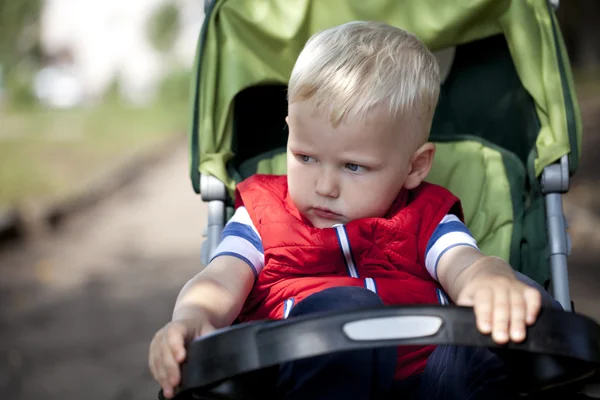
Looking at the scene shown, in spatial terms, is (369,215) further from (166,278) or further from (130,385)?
(166,278)

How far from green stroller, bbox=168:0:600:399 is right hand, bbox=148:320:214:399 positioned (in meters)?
0.65

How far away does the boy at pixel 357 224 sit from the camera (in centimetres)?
142

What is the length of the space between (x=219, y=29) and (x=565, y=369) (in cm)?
137

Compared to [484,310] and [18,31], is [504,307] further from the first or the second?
[18,31]

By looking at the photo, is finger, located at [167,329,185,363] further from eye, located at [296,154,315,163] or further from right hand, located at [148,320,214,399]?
eye, located at [296,154,315,163]

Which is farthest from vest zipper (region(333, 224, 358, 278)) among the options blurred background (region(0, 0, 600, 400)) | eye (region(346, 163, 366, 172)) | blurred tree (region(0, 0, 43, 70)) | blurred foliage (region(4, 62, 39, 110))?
blurred tree (region(0, 0, 43, 70))

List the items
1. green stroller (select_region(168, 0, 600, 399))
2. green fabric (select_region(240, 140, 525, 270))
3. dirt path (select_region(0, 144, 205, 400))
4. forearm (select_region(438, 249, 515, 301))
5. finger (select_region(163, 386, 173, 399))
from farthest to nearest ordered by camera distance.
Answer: dirt path (select_region(0, 144, 205, 400)), green fabric (select_region(240, 140, 525, 270)), green stroller (select_region(168, 0, 600, 399)), forearm (select_region(438, 249, 515, 301)), finger (select_region(163, 386, 173, 399))

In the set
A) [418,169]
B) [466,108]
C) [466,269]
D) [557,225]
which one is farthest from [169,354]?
[466,108]

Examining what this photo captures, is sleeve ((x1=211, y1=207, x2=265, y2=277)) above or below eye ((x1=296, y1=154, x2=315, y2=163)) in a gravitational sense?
below

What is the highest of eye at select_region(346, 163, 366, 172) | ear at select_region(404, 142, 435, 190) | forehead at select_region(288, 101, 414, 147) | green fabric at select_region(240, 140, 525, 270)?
forehead at select_region(288, 101, 414, 147)

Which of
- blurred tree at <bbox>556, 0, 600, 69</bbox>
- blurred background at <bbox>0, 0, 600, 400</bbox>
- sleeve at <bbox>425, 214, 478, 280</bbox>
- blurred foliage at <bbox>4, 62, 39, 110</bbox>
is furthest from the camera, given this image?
blurred foliage at <bbox>4, 62, 39, 110</bbox>

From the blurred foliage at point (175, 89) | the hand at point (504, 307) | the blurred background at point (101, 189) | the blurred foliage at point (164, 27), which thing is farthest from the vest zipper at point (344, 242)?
the blurred foliage at point (164, 27)

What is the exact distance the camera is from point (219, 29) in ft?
7.11

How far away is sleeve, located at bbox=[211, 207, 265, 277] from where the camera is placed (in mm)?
1676
